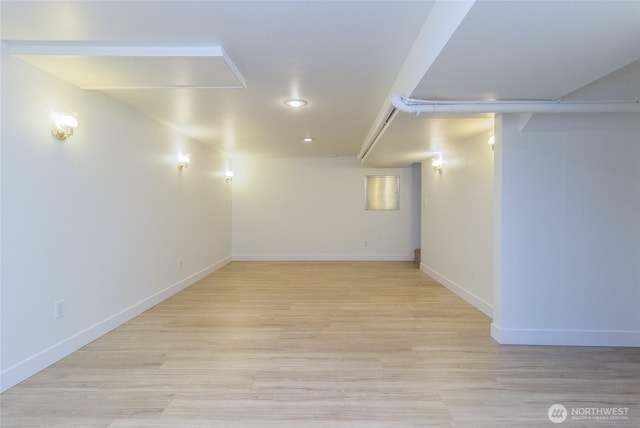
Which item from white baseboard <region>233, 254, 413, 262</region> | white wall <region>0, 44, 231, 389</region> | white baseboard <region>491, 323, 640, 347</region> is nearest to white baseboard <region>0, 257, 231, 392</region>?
white wall <region>0, 44, 231, 389</region>

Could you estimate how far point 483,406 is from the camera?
199 cm

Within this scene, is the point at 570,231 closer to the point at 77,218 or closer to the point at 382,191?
the point at 77,218

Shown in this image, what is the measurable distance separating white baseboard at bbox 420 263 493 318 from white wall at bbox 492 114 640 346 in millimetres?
734

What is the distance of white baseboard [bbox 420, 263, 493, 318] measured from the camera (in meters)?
3.64

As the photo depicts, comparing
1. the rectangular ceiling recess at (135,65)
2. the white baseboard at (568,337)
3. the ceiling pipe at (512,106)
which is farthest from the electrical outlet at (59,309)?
the white baseboard at (568,337)

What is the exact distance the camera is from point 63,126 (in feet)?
8.38

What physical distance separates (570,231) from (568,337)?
0.88 m

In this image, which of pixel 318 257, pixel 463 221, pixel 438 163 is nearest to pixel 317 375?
pixel 463 221

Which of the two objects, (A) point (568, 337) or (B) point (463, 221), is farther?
(B) point (463, 221)

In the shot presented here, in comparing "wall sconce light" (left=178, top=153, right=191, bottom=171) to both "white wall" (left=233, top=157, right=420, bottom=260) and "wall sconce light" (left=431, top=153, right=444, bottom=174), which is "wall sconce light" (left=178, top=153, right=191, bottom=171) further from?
"wall sconce light" (left=431, top=153, right=444, bottom=174)

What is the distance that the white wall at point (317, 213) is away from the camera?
7180 mm

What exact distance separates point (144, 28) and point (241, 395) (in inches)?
86.3

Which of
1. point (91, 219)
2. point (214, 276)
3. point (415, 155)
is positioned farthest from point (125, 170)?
point (415, 155)

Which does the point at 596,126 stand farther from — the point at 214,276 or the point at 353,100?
the point at 214,276
